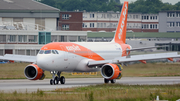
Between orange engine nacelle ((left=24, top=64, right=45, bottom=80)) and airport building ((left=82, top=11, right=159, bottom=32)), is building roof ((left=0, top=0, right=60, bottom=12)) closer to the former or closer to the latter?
orange engine nacelle ((left=24, top=64, right=45, bottom=80))

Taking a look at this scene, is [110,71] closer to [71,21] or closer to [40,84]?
[40,84]

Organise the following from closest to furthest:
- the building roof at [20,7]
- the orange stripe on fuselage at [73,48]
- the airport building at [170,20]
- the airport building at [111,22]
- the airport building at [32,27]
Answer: the orange stripe on fuselage at [73,48], the airport building at [32,27], the building roof at [20,7], the airport building at [170,20], the airport building at [111,22]

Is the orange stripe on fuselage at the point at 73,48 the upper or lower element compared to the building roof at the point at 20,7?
lower

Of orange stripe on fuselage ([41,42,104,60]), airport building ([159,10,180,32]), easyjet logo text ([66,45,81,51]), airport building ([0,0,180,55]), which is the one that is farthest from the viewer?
airport building ([159,10,180,32])

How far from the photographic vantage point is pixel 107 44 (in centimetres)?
4475

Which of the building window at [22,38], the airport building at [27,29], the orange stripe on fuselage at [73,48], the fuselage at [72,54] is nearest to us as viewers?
the fuselage at [72,54]

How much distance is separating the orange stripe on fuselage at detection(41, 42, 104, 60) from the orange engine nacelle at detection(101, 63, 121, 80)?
301 cm

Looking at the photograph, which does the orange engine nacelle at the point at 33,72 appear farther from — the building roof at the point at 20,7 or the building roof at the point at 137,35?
the building roof at the point at 137,35

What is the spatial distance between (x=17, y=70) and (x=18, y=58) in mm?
16623

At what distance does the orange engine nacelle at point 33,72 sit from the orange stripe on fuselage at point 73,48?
2.97 m

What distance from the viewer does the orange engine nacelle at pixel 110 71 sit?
3600 centimetres

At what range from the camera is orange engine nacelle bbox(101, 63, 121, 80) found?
36.0 meters

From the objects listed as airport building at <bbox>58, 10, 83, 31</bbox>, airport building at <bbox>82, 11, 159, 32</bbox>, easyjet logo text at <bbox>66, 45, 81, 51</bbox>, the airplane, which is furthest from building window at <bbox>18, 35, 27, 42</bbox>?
airport building at <bbox>82, 11, 159, 32</bbox>

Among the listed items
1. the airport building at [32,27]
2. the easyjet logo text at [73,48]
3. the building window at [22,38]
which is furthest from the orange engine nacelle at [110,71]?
the building window at [22,38]
